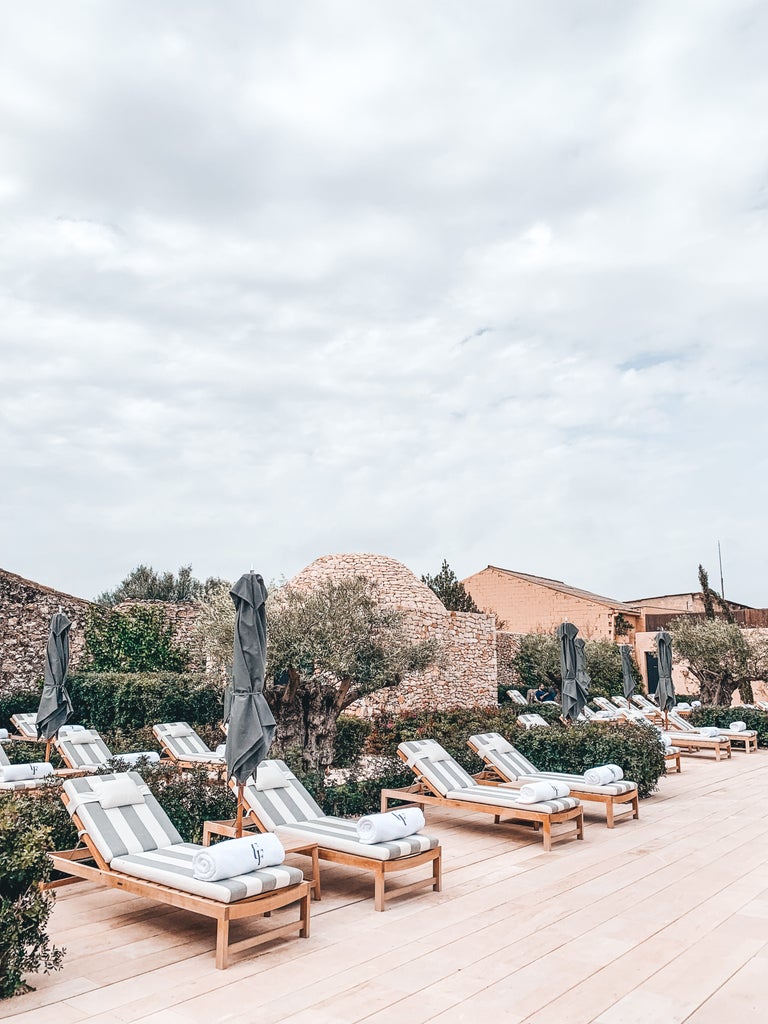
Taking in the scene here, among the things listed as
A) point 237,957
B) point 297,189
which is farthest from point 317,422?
point 237,957

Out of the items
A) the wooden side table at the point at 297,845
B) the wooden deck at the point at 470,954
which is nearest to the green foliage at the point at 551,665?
the wooden deck at the point at 470,954

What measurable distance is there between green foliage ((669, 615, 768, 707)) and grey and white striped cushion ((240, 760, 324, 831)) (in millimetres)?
17230

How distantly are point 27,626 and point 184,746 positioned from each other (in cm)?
817

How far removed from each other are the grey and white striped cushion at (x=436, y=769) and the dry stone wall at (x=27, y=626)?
38.0 ft

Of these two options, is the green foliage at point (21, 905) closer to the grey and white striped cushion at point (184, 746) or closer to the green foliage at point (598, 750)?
the grey and white striped cushion at point (184, 746)

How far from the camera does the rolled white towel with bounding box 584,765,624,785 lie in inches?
324

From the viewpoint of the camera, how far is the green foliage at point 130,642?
59.0 feet

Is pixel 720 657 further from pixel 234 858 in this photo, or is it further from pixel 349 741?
pixel 234 858

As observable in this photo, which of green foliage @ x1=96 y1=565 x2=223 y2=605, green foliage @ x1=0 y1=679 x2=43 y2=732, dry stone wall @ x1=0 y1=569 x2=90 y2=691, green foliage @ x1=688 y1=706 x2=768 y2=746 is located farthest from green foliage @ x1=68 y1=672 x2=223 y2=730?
green foliage @ x1=96 y1=565 x2=223 y2=605

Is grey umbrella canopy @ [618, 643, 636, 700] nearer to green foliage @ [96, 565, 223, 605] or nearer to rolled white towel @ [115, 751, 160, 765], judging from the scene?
rolled white towel @ [115, 751, 160, 765]

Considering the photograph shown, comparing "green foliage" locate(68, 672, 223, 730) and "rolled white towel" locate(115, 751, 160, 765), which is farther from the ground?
"green foliage" locate(68, 672, 223, 730)

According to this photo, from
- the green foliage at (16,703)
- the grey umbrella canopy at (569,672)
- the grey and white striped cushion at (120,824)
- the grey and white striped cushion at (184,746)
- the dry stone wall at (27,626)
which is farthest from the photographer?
the dry stone wall at (27,626)

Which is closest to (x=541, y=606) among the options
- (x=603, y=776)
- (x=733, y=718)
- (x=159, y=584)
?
(x=733, y=718)

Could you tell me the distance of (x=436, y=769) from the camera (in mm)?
7926
